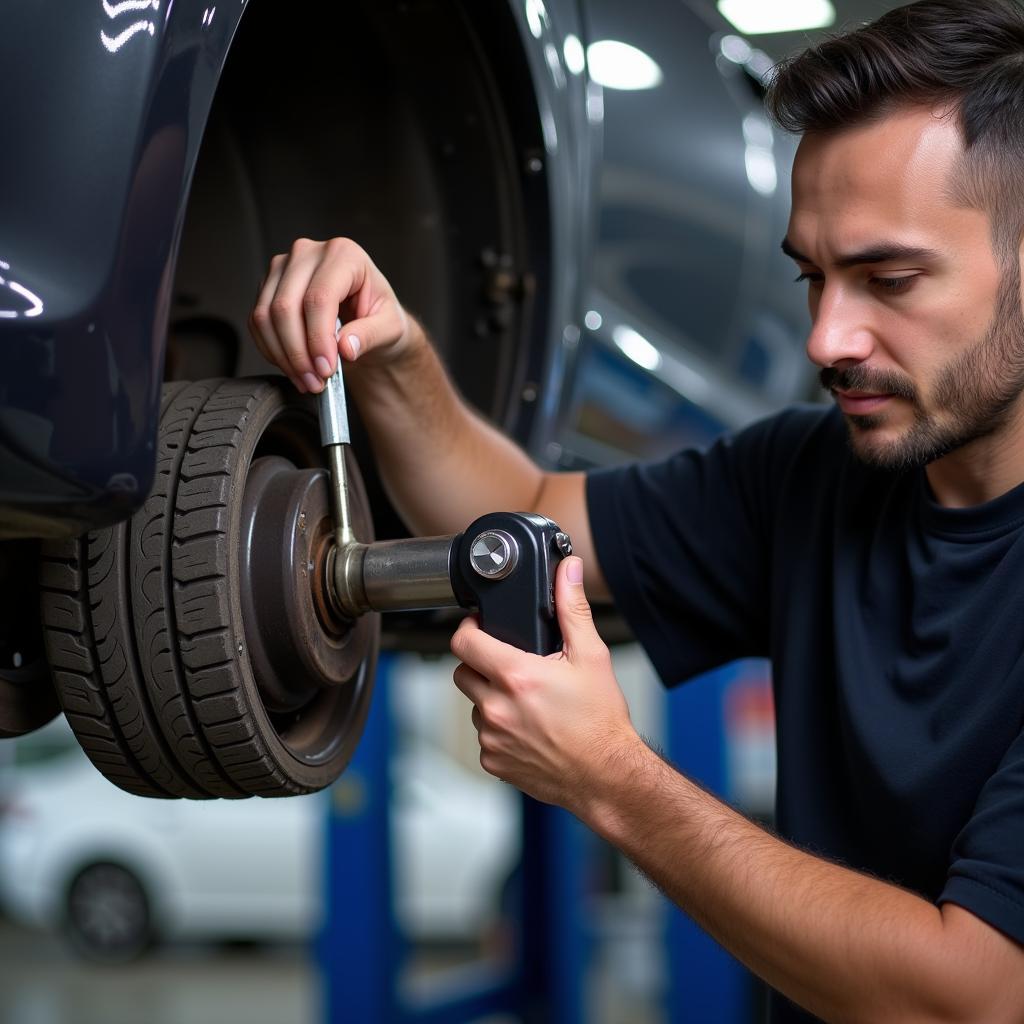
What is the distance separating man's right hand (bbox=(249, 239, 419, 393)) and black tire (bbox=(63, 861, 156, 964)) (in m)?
4.50

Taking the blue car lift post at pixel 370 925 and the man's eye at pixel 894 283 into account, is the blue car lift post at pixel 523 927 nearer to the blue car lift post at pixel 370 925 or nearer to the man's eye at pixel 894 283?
the blue car lift post at pixel 370 925

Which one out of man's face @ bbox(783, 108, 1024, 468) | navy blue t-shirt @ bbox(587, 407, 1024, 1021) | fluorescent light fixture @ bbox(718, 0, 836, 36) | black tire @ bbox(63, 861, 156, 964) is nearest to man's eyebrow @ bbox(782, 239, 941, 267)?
man's face @ bbox(783, 108, 1024, 468)

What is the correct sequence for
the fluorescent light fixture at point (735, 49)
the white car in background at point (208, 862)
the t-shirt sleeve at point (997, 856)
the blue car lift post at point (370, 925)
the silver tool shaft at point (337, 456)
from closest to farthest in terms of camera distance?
the t-shirt sleeve at point (997, 856), the silver tool shaft at point (337, 456), the fluorescent light fixture at point (735, 49), the blue car lift post at point (370, 925), the white car in background at point (208, 862)

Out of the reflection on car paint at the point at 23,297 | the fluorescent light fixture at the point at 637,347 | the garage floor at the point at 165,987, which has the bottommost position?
the garage floor at the point at 165,987

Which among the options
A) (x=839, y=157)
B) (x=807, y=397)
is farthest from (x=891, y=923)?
(x=807, y=397)

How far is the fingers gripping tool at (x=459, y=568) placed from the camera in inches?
31.2

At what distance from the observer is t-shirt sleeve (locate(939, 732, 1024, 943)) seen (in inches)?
30.3

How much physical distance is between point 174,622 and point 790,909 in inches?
16.1

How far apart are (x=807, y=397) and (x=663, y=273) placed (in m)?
0.76

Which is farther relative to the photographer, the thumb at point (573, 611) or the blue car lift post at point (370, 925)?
the blue car lift post at point (370, 925)

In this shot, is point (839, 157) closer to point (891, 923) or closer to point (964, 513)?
point (964, 513)

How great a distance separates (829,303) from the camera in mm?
947

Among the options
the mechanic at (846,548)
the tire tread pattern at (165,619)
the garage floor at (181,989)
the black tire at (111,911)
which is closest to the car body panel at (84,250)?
the tire tread pattern at (165,619)

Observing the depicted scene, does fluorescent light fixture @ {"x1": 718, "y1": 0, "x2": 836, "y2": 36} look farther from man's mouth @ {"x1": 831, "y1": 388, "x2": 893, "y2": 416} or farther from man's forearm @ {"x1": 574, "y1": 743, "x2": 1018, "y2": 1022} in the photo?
man's forearm @ {"x1": 574, "y1": 743, "x2": 1018, "y2": 1022}
